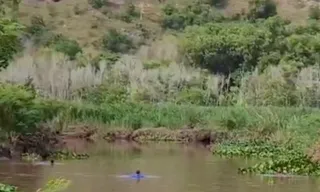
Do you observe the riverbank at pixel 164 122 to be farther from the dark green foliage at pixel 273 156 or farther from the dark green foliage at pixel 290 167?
the dark green foliage at pixel 290 167

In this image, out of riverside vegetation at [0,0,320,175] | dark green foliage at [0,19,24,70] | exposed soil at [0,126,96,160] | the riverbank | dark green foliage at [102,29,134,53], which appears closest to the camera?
dark green foliage at [0,19,24,70]

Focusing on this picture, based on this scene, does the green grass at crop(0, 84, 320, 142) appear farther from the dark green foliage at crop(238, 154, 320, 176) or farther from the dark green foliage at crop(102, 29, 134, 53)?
the dark green foliage at crop(102, 29, 134, 53)

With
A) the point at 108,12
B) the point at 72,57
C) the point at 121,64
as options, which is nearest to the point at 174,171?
the point at 121,64

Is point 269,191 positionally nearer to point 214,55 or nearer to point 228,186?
point 228,186

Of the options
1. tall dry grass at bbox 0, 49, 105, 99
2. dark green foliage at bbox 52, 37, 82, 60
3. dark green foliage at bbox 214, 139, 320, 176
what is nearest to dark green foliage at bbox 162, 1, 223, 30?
dark green foliage at bbox 52, 37, 82, 60

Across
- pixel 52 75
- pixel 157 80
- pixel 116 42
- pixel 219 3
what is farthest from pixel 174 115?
pixel 219 3

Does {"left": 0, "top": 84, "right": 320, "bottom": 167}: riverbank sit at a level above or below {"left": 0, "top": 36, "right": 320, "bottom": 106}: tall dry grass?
below

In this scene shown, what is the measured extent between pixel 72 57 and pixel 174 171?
3531cm

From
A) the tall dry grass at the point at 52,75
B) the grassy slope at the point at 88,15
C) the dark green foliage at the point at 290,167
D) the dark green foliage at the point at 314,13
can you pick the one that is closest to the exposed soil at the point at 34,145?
the dark green foliage at the point at 290,167

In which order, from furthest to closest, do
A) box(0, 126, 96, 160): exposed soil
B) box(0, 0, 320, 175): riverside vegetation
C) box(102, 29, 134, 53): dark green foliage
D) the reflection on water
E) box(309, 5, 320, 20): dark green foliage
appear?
box(309, 5, 320, 20): dark green foliage, box(102, 29, 134, 53): dark green foliage, box(0, 0, 320, 175): riverside vegetation, box(0, 126, 96, 160): exposed soil, the reflection on water

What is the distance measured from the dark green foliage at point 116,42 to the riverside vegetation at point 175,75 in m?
0.07

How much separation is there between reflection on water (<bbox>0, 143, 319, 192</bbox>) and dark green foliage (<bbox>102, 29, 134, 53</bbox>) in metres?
35.0

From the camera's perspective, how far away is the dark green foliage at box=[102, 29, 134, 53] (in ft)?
216

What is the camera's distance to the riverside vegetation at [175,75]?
96.3 feet
